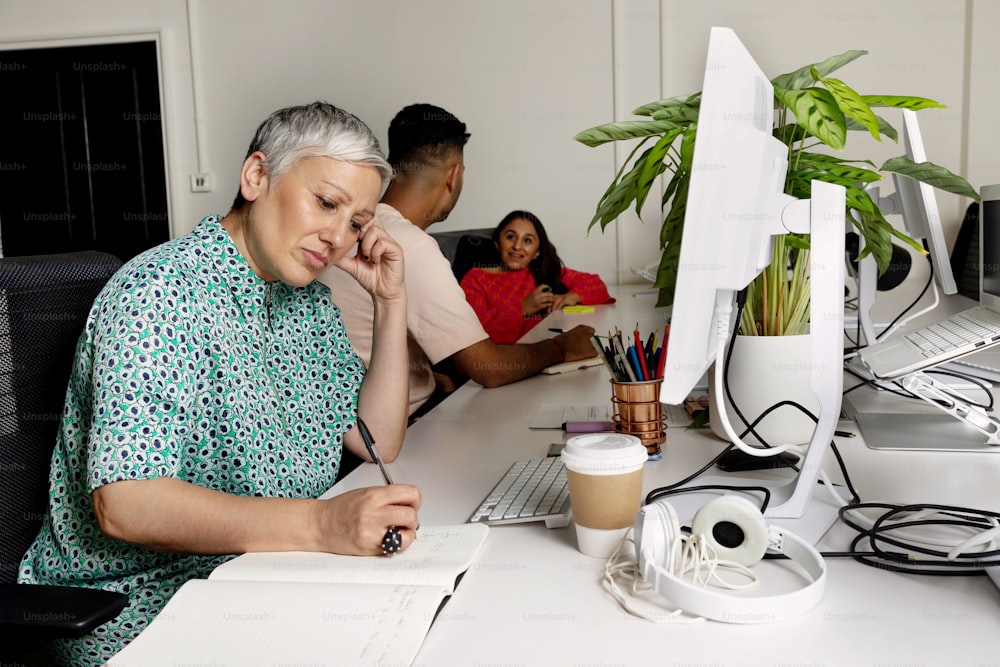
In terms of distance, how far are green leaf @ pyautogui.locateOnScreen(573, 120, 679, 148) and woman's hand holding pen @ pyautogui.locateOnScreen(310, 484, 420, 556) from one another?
554mm

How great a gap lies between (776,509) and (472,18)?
151 inches

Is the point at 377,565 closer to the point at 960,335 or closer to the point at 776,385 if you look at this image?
the point at 776,385

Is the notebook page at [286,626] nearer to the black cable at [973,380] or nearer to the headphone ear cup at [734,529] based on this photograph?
the headphone ear cup at [734,529]

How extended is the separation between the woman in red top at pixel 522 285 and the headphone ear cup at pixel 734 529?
6.49 feet

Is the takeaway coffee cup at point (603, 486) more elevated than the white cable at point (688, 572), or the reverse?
the takeaway coffee cup at point (603, 486)

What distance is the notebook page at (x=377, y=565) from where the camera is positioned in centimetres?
80

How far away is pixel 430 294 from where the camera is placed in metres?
1.83

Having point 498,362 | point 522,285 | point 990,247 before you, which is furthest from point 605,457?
point 522,285

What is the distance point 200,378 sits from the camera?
103 cm

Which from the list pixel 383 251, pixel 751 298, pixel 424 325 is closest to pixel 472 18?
pixel 424 325

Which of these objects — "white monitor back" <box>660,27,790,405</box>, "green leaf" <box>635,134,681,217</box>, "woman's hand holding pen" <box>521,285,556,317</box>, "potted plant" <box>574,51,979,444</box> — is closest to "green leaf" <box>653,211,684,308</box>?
"potted plant" <box>574,51,979,444</box>

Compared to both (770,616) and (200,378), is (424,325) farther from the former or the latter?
(770,616)

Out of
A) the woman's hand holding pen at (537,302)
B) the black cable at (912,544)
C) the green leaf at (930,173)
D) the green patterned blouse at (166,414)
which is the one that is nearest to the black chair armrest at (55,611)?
the green patterned blouse at (166,414)

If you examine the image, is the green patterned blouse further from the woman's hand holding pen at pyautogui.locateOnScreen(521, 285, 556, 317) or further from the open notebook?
the woman's hand holding pen at pyautogui.locateOnScreen(521, 285, 556, 317)
